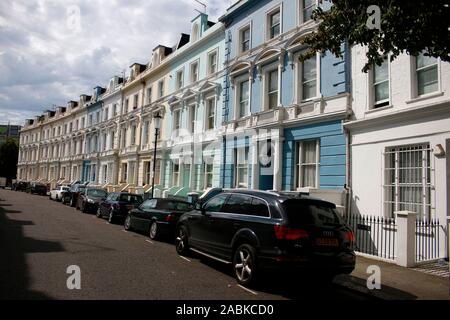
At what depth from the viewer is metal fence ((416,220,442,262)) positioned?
10148 mm

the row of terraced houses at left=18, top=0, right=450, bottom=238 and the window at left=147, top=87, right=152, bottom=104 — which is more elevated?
the window at left=147, top=87, right=152, bottom=104

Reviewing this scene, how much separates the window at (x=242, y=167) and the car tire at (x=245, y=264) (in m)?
11.1

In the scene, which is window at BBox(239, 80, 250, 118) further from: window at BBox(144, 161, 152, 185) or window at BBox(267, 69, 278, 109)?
window at BBox(144, 161, 152, 185)

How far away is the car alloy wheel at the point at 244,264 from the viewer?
7281 millimetres

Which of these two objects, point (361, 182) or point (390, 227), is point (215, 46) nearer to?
point (361, 182)

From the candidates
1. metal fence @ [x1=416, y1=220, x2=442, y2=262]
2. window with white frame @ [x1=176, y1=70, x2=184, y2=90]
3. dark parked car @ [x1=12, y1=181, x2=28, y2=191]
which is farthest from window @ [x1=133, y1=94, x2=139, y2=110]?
dark parked car @ [x1=12, y1=181, x2=28, y2=191]

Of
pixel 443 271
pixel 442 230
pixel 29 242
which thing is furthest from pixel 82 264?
pixel 442 230

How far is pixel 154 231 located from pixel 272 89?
8.79m

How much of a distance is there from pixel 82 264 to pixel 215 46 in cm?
1722

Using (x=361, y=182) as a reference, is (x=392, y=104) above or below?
above

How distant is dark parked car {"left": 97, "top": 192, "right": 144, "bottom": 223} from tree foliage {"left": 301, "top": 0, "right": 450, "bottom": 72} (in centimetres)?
1269

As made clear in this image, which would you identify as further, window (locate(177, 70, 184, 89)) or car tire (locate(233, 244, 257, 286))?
window (locate(177, 70, 184, 89))

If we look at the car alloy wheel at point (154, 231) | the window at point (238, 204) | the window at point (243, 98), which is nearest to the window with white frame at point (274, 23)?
the window at point (243, 98)

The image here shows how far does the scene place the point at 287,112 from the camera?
54.0ft
